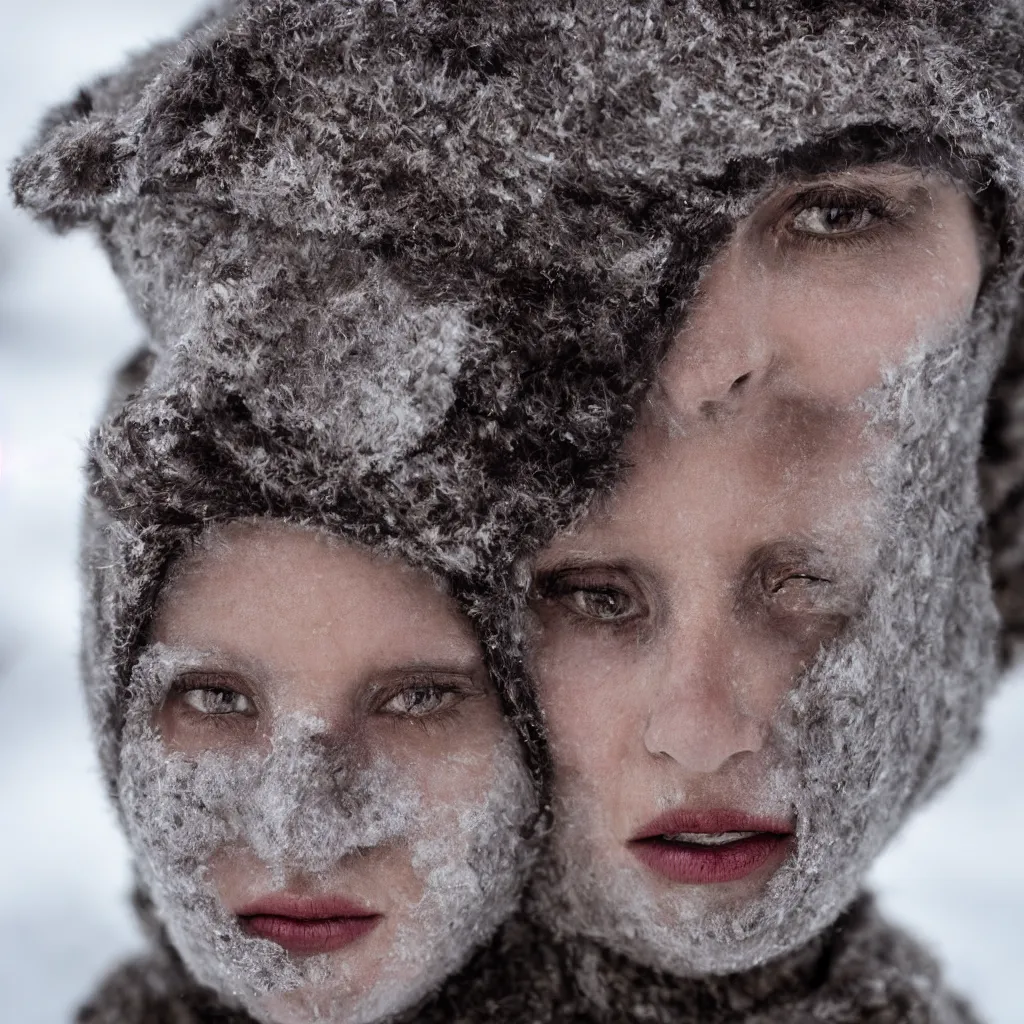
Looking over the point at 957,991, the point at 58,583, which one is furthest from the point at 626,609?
the point at 58,583

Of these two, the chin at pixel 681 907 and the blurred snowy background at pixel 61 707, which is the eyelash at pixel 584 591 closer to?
the chin at pixel 681 907

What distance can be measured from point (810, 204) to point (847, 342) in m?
0.11

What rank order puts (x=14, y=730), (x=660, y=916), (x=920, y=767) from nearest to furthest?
1. (x=660, y=916)
2. (x=920, y=767)
3. (x=14, y=730)

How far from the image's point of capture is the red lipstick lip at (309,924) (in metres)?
1.19

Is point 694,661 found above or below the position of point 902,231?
below

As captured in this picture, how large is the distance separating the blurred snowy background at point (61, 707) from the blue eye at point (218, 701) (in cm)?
94

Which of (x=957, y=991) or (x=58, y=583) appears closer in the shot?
(x=957, y=991)

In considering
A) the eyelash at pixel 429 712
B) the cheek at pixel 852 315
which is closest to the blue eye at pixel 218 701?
the eyelash at pixel 429 712

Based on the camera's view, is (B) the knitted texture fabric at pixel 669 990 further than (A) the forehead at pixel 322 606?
Yes

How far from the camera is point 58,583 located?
2385mm

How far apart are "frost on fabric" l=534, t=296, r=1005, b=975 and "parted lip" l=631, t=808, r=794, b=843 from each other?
2cm

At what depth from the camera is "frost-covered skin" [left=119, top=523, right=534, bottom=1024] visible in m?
1.15

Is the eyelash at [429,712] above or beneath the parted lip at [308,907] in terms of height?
above

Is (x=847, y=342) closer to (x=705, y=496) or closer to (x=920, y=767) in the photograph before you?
(x=705, y=496)
